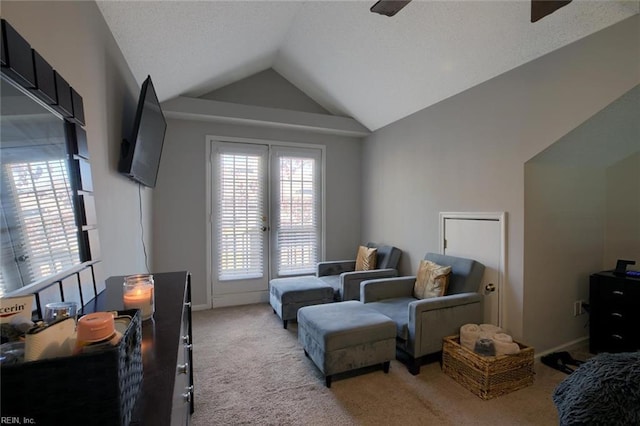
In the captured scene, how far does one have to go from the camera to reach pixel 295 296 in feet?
10.4

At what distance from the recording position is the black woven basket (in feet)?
1.50

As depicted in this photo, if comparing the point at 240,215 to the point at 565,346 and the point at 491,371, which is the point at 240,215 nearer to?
the point at 491,371

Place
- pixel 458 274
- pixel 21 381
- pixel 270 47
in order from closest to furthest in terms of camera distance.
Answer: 1. pixel 21 381
2. pixel 458 274
3. pixel 270 47

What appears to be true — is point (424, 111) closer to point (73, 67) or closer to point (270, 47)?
point (270, 47)

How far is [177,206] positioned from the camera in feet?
12.0

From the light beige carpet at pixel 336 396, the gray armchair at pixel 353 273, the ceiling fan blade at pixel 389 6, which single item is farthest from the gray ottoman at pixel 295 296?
the ceiling fan blade at pixel 389 6

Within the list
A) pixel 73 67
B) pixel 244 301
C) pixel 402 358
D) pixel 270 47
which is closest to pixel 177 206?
pixel 244 301

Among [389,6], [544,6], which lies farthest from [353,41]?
[544,6]

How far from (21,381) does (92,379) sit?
93mm

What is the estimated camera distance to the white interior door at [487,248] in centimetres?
249

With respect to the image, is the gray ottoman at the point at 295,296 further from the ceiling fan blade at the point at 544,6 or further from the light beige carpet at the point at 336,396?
the ceiling fan blade at the point at 544,6

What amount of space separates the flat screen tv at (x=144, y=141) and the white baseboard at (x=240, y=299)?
6.41 feet

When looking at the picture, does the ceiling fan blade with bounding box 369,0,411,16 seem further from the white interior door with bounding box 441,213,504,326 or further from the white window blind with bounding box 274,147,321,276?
the white window blind with bounding box 274,147,321,276

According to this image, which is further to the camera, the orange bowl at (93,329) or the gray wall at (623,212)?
the gray wall at (623,212)
